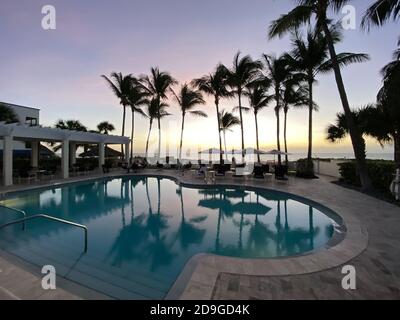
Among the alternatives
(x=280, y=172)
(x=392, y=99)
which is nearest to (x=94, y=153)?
(x=280, y=172)

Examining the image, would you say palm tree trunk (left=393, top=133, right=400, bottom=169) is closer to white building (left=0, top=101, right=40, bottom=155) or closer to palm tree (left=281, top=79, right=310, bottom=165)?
palm tree (left=281, top=79, right=310, bottom=165)

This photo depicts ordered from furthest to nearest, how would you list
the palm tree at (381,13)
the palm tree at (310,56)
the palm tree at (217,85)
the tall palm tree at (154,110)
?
the tall palm tree at (154,110) < the palm tree at (217,85) < the palm tree at (310,56) < the palm tree at (381,13)

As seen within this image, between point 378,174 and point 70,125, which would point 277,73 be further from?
point 70,125

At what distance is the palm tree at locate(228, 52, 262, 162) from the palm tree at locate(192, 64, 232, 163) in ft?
3.23

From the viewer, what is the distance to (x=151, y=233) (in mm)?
6457

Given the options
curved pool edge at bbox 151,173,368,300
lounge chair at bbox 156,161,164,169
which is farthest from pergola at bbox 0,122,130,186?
curved pool edge at bbox 151,173,368,300

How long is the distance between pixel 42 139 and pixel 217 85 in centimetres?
1513

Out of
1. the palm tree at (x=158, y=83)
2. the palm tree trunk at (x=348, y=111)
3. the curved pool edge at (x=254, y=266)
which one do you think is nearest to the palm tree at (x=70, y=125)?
the palm tree at (x=158, y=83)

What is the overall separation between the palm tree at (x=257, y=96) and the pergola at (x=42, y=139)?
1313 centimetres

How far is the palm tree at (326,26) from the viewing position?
9977mm

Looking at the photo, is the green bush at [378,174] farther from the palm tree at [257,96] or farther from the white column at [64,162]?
the white column at [64,162]

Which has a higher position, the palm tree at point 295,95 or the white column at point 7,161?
the palm tree at point 295,95

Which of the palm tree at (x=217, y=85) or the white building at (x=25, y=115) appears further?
the white building at (x=25, y=115)

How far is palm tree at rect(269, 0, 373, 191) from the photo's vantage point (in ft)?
32.7
